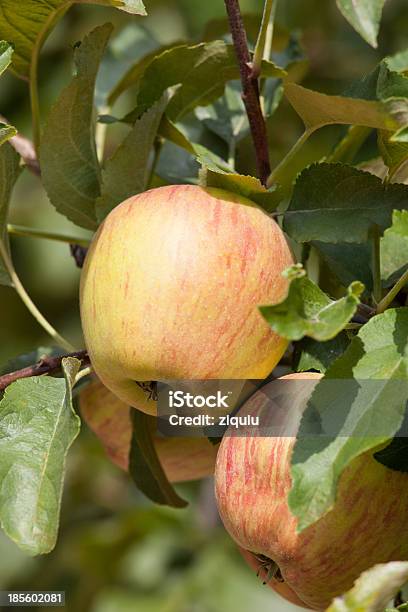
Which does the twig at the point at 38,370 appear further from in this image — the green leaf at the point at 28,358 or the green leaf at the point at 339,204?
the green leaf at the point at 339,204

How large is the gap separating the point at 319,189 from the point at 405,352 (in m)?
0.22

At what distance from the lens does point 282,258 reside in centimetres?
91

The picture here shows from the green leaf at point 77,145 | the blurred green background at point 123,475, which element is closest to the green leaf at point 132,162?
the green leaf at point 77,145

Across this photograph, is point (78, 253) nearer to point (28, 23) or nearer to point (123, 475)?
point (28, 23)

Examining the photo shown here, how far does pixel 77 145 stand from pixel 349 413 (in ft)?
1.59

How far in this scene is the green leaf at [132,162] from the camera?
1.04 metres

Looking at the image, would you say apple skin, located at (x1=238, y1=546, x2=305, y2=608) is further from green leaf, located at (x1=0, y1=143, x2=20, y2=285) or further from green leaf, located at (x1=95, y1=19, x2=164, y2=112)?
green leaf, located at (x1=95, y1=19, x2=164, y2=112)

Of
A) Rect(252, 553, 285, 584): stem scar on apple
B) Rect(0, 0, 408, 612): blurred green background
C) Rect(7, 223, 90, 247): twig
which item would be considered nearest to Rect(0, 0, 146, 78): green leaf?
Rect(7, 223, 90, 247): twig

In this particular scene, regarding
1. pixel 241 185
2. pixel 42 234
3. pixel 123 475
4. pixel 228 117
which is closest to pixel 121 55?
pixel 228 117

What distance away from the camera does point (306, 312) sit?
0.79 meters

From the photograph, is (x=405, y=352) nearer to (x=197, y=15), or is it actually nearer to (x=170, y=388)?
(x=170, y=388)

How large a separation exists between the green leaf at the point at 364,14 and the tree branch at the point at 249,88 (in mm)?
167

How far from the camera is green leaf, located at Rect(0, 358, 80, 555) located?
2.74ft

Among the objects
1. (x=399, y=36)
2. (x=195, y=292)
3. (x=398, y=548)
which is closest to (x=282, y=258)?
(x=195, y=292)
